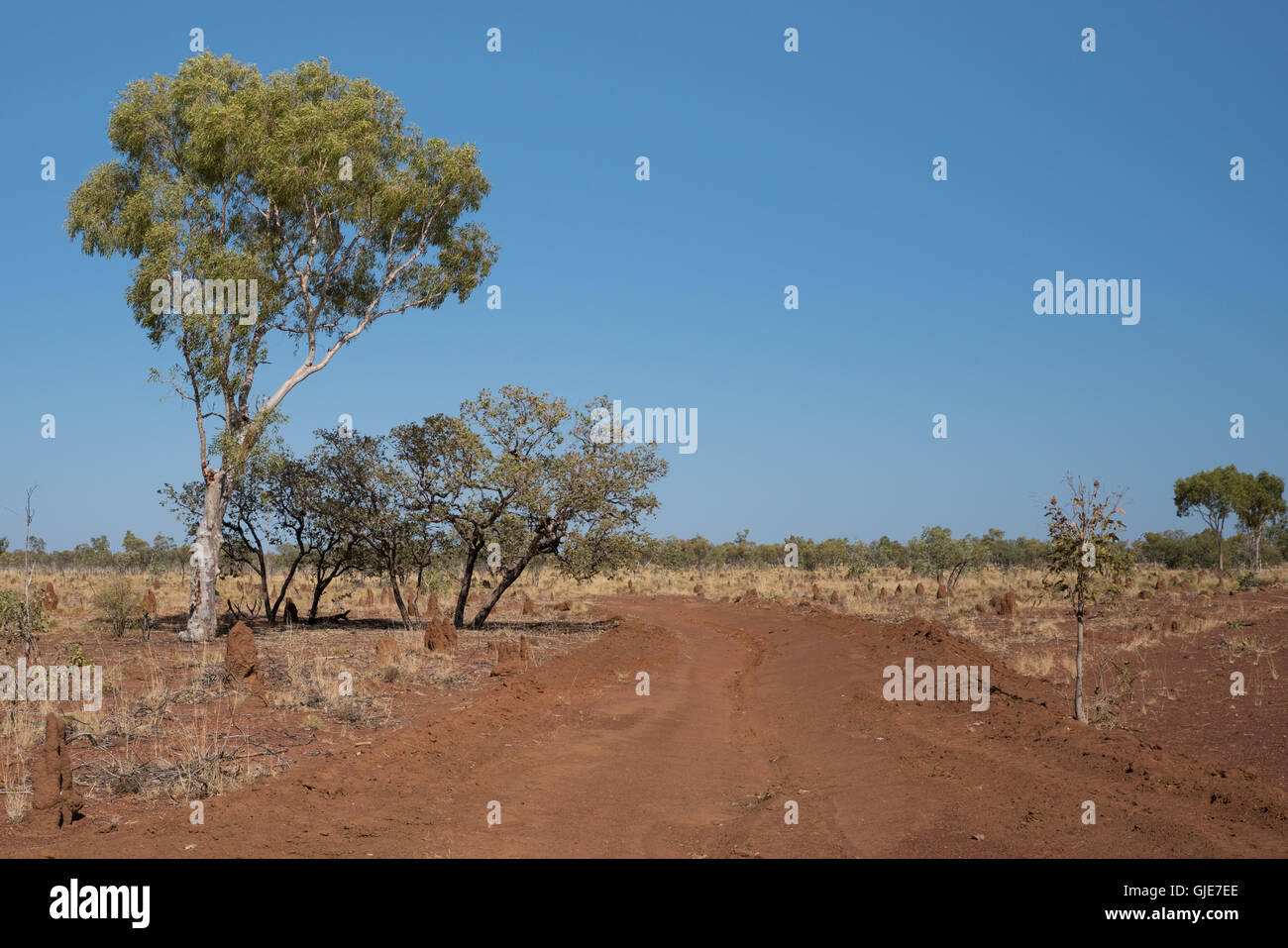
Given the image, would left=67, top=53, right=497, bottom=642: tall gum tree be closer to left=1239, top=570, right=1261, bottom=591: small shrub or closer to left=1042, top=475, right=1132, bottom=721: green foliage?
left=1042, top=475, right=1132, bottom=721: green foliage

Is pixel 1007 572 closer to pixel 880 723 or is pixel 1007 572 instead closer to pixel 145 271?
pixel 880 723

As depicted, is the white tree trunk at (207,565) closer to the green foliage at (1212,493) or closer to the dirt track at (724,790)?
the dirt track at (724,790)

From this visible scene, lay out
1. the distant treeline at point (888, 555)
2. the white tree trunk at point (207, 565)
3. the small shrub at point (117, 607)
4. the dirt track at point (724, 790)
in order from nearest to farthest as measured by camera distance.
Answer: the dirt track at point (724, 790) → the white tree trunk at point (207, 565) → the small shrub at point (117, 607) → the distant treeline at point (888, 555)

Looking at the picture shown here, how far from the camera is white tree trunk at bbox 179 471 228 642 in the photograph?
18.7 metres

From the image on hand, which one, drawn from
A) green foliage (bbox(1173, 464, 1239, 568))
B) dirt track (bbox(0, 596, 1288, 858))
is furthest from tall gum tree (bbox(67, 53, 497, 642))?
green foliage (bbox(1173, 464, 1239, 568))

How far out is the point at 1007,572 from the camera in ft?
146

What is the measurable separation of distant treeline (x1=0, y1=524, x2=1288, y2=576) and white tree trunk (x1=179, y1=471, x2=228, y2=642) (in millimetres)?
29495

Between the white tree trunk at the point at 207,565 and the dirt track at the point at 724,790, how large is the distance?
7954 millimetres

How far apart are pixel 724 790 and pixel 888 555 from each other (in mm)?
53821

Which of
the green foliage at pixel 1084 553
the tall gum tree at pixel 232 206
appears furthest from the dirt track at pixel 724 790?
the tall gum tree at pixel 232 206

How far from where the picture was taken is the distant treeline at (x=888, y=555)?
157ft

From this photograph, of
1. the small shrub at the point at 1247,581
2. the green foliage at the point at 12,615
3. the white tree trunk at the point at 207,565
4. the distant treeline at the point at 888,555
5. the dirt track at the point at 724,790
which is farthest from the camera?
the distant treeline at the point at 888,555

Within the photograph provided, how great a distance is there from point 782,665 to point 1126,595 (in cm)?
1568
